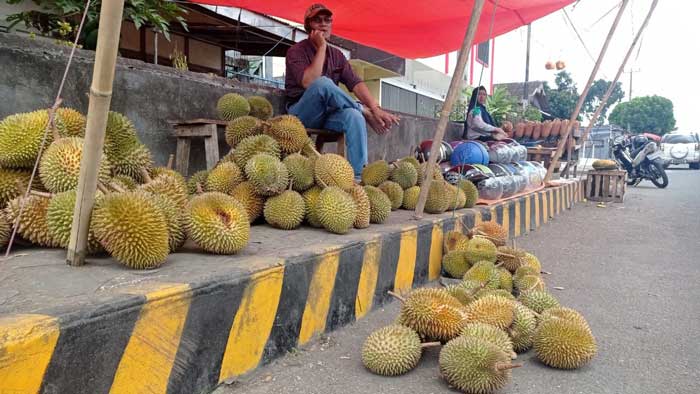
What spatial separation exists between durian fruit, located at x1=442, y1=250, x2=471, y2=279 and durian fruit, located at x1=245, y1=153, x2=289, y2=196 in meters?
1.15

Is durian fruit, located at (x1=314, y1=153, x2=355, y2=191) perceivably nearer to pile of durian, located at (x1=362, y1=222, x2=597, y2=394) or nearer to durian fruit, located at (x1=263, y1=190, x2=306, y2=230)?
durian fruit, located at (x1=263, y1=190, x2=306, y2=230)

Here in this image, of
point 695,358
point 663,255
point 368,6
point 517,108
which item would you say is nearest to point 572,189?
point 663,255

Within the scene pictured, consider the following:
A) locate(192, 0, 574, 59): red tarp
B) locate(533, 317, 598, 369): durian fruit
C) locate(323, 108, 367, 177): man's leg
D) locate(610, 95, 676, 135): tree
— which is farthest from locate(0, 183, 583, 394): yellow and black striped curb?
locate(610, 95, 676, 135): tree

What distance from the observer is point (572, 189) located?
773 cm

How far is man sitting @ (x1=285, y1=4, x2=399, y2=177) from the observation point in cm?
348

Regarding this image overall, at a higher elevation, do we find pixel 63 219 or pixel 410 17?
pixel 410 17

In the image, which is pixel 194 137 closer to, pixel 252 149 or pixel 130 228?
pixel 252 149

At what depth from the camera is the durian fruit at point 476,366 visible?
1446 mm

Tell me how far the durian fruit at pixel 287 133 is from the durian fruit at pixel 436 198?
1115 millimetres

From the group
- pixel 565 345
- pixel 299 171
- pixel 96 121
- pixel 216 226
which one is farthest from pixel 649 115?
pixel 96 121

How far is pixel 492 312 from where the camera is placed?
70.2 inches

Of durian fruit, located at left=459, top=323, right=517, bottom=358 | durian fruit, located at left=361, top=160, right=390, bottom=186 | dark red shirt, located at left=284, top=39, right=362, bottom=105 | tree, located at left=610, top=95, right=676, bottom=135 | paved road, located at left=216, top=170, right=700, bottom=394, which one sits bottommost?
paved road, located at left=216, top=170, right=700, bottom=394

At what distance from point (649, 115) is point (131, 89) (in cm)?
5361

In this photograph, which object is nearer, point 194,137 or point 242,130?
point 242,130
